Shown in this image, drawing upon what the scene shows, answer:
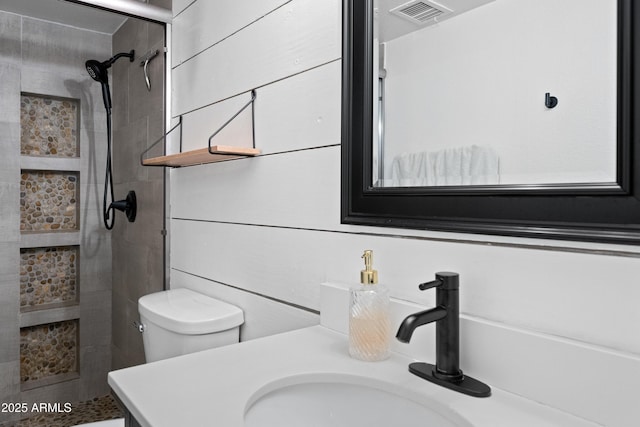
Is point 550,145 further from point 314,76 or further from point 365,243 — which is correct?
point 314,76

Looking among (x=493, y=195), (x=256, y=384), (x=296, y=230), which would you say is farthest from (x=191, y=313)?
(x=493, y=195)

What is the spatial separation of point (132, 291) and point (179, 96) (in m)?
0.85

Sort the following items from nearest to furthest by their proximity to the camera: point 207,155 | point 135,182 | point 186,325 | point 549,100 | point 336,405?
point 549,100 → point 336,405 → point 186,325 → point 207,155 → point 135,182

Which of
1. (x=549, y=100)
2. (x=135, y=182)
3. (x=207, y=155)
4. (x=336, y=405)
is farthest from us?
(x=135, y=182)

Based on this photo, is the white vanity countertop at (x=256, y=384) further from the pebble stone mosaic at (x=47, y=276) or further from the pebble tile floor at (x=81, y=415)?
the pebble tile floor at (x=81, y=415)

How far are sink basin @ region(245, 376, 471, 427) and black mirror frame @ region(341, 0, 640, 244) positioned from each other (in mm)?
304

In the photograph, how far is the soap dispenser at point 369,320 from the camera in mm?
805

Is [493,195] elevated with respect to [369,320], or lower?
elevated

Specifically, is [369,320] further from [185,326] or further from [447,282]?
[185,326]

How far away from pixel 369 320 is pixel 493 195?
1.04ft

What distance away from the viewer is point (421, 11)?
33.7 inches

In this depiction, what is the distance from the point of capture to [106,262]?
1.77m

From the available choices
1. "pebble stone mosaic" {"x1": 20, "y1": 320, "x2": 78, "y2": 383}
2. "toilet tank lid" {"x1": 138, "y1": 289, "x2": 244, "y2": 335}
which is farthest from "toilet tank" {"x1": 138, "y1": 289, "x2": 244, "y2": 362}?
"pebble stone mosaic" {"x1": 20, "y1": 320, "x2": 78, "y2": 383}

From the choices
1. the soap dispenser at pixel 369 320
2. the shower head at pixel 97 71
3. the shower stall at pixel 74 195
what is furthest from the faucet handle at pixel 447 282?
the shower head at pixel 97 71
